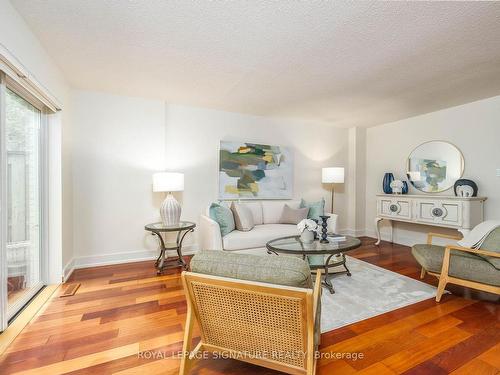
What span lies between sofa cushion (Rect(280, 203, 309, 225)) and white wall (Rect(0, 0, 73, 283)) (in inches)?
114

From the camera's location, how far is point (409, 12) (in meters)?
1.68

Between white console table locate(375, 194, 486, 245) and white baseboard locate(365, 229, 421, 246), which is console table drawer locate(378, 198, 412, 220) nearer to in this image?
white console table locate(375, 194, 486, 245)

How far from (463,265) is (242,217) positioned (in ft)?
7.86

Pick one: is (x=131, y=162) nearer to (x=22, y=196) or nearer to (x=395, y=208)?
(x=22, y=196)

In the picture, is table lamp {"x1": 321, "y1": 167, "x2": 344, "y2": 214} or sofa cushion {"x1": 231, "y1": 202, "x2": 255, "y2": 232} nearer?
sofa cushion {"x1": 231, "y1": 202, "x2": 255, "y2": 232}

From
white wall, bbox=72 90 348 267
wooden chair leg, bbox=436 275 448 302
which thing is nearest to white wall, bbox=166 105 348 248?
white wall, bbox=72 90 348 267

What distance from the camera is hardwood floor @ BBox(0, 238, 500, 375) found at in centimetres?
146

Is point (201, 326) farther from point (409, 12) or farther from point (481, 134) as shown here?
point (481, 134)

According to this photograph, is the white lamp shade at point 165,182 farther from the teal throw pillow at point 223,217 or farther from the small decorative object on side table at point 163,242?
the teal throw pillow at point 223,217

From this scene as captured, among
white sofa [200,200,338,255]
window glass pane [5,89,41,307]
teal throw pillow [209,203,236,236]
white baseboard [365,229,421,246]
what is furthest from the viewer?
white baseboard [365,229,421,246]

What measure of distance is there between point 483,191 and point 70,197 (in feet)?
18.2

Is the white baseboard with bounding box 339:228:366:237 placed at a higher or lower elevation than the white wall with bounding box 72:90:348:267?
lower

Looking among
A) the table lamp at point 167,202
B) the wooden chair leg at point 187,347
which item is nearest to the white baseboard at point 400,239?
the table lamp at point 167,202

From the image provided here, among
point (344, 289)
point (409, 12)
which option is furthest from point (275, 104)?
point (344, 289)
